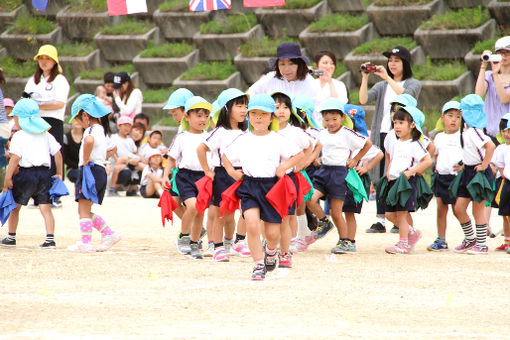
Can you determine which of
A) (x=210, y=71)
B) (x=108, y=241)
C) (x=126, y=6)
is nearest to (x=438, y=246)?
(x=108, y=241)

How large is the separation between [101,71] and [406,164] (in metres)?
10.8

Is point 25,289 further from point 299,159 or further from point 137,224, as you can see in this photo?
point 137,224

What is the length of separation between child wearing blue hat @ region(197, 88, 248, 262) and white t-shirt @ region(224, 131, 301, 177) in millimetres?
595

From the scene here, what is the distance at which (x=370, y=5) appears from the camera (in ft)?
47.3

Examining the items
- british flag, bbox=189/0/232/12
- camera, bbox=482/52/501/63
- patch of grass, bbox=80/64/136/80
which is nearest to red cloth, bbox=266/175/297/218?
camera, bbox=482/52/501/63

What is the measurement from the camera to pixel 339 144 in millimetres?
6941

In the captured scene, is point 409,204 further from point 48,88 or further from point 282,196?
point 48,88

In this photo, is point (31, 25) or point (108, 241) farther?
point (31, 25)

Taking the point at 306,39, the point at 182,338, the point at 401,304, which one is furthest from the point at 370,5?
the point at 182,338

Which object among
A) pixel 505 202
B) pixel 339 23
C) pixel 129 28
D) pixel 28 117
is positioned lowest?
pixel 505 202

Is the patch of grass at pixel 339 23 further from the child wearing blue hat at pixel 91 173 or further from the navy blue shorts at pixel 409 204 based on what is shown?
the child wearing blue hat at pixel 91 173

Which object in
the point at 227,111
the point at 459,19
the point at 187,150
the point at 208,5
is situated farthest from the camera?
the point at 459,19

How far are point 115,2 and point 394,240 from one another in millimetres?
4074

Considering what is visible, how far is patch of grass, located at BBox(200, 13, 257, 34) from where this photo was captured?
51.4 feet
